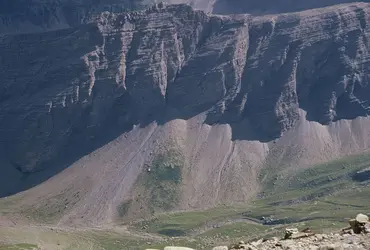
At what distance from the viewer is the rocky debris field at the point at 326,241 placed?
35938 mm

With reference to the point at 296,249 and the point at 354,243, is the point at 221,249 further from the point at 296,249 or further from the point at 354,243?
the point at 354,243

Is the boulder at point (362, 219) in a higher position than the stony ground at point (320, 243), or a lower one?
higher

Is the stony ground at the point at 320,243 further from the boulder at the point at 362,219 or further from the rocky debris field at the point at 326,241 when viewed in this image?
the boulder at the point at 362,219

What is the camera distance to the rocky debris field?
35938mm

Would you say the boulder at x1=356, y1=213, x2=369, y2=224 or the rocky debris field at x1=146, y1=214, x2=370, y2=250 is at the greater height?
the boulder at x1=356, y1=213, x2=369, y2=224

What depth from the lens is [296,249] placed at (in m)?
36.6

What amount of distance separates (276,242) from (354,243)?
5172mm

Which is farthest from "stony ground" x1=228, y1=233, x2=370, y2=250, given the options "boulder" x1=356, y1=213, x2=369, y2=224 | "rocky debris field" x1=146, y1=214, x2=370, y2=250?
"boulder" x1=356, y1=213, x2=369, y2=224

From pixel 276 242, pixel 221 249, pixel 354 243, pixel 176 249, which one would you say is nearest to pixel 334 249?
pixel 354 243

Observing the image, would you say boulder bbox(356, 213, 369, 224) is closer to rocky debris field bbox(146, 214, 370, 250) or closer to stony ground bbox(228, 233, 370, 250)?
rocky debris field bbox(146, 214, 370, 250)

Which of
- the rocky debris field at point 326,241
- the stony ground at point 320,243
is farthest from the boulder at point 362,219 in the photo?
the stony ground at point 320,243

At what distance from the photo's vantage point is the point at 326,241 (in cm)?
3734

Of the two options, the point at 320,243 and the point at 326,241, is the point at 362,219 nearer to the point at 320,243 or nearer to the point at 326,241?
the point at 326,241

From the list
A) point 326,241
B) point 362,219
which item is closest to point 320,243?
point 326,241
